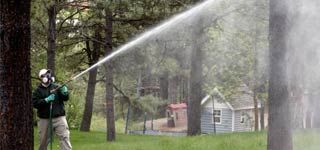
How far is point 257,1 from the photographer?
16.0 meters

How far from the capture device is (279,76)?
7273mm

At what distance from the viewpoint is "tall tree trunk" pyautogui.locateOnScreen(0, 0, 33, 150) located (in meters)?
5.81

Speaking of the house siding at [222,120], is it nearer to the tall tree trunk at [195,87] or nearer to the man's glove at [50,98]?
the tall tree trunk at [195,87]

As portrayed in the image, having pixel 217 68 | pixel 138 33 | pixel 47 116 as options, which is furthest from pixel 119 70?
pixel 47 116

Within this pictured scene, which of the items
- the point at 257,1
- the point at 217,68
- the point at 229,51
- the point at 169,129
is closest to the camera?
the point at 257,1

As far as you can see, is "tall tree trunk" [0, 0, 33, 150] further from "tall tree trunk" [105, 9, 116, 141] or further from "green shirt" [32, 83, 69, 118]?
"tall tree trunk" [105, 9, 116, 141]

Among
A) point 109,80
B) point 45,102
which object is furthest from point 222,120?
point 45,102

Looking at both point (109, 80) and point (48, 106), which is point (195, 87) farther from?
point (48, 106)

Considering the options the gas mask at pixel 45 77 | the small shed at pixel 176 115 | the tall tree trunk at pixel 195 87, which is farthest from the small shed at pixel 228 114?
the gas mask at pixel 45 77

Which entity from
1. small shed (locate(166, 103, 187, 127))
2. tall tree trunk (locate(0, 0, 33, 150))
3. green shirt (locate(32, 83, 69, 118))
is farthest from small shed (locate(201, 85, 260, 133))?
tall tree trunk (locate(0, 0, 33, 150))

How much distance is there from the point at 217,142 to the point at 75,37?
796 centimetres

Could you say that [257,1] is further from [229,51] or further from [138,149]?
[229,51]

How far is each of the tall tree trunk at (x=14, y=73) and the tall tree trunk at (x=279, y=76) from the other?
128 inches

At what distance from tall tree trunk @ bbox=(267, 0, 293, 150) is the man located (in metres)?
3.20
